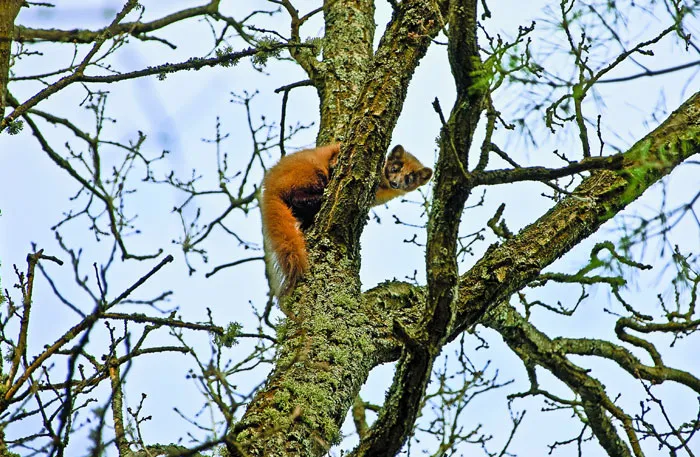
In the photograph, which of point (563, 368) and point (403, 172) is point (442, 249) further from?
point (403, 172)

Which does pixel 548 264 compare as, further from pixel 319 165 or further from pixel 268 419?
pixel 319 165

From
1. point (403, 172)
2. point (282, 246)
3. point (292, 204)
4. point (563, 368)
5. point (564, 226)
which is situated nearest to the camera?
point (564, 226)

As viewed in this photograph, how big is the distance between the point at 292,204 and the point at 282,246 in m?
1.15

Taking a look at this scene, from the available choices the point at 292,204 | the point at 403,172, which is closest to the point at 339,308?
the point at 292,204

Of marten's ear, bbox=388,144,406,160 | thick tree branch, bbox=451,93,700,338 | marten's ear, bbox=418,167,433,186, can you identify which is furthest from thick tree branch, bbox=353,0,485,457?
marten's ear, bbox=418,167,433,186

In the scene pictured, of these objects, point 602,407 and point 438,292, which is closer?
point 438,292

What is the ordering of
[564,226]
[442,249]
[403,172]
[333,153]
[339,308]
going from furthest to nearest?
[403,172]
[333,153]
[564,226]
[339,308]
[442,249]

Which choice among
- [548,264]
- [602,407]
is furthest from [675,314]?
[602,407]

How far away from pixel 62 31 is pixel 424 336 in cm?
223

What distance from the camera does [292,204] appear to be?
223 inches

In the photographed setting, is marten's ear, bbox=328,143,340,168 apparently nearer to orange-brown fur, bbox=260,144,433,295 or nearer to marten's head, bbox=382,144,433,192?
orange-brown fur, bbox=260,144,433,295

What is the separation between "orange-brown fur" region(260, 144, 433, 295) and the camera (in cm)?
429

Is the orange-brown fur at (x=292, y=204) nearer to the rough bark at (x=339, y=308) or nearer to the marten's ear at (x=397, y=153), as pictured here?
the rough bark at (x=339, y=308)

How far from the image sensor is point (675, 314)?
12.0ft
